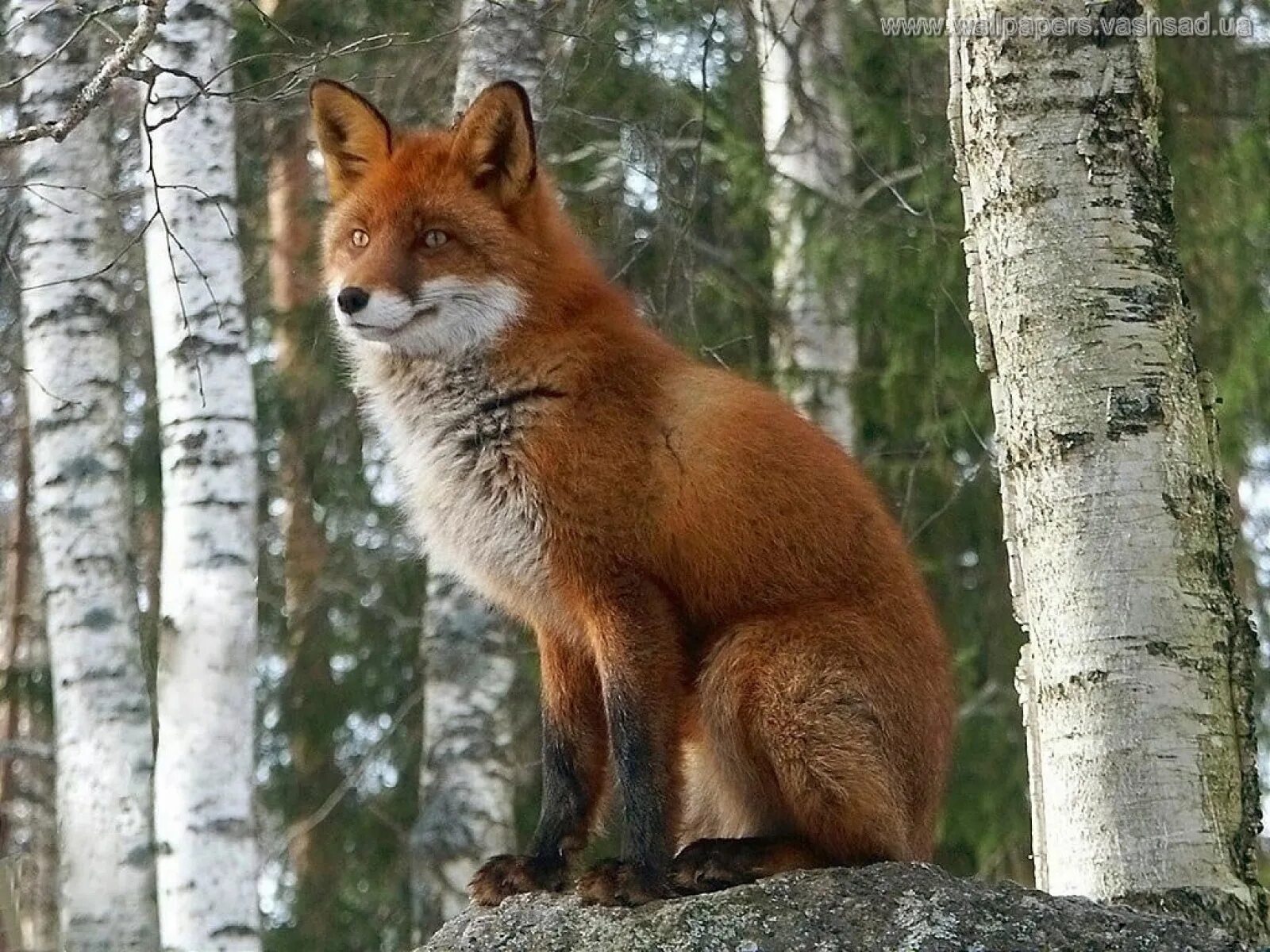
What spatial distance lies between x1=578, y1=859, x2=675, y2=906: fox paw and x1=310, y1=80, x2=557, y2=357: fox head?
173 centimetres

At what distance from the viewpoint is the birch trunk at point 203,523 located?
27.6 feet

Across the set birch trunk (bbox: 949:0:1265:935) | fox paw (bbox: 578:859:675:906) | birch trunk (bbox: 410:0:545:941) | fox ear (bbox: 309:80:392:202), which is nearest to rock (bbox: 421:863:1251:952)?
fox paw (bbox: 578:859:675:906)

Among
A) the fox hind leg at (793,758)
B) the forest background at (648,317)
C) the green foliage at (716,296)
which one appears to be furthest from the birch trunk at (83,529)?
the fox hind leg at (793,758)

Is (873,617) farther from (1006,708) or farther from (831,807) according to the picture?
(1006,708)

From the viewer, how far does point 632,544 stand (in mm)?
4988

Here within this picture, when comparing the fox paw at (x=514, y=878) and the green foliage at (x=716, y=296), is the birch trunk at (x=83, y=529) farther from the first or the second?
the fox paw at (x=514, y=878)

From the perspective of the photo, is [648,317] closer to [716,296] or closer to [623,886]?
[716,296]

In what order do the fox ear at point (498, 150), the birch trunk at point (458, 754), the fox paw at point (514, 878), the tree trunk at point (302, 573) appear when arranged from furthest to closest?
the tree trunk at point (302, 573), the birch trunk at point (458, 754), the fox ear at point (498, 150), the fox paw at point (514, 878)

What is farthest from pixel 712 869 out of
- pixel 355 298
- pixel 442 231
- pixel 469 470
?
pixel 442 231

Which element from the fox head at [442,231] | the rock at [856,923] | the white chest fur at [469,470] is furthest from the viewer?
the fox head at [442,231]

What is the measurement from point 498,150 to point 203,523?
381 cm

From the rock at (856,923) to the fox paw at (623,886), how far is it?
29mm

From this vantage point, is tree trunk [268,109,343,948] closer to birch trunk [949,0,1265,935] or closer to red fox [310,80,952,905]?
red fox [310,80,952,905]

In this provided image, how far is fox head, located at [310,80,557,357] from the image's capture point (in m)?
5.31
